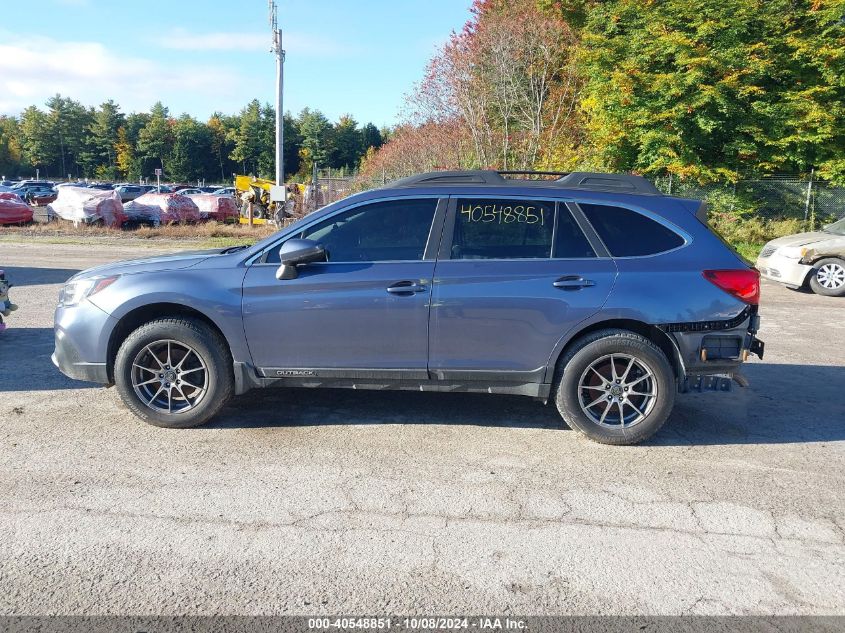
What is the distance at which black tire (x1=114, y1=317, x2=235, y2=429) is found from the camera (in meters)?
4.91

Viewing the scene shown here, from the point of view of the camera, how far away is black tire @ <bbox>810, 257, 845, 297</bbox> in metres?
12.3

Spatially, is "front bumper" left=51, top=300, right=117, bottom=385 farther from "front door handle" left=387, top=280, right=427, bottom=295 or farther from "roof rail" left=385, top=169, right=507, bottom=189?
"roof rail" left=385, top=169, right=507, bottom=189

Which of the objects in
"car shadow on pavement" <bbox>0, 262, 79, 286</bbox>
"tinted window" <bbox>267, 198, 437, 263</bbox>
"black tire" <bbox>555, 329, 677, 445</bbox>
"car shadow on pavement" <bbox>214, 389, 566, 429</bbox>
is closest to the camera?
"black tire" <bbox>555, 329, 677, 445</bbox>

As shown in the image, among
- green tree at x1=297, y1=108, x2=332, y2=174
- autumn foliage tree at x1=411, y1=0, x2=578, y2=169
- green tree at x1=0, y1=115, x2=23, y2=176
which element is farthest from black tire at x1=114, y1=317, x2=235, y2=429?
green tree at x1=0, y1=115, x2=23, y2=176

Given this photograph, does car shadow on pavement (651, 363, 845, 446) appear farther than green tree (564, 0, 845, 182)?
No

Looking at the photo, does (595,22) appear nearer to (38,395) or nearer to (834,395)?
(834,395)

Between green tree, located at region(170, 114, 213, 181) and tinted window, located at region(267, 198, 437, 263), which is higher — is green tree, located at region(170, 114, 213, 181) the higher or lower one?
the higher one

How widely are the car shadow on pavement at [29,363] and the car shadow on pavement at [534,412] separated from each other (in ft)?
6.02

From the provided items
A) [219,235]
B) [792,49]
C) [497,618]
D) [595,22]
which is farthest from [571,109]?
[497,618]

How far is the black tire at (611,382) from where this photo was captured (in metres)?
4.73

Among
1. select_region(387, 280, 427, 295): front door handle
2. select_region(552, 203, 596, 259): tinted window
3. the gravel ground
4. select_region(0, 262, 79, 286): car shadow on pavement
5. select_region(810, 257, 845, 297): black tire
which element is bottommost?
the gravel ground

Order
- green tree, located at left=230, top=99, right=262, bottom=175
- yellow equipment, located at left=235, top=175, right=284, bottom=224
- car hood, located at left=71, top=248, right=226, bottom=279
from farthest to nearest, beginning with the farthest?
green tree, located at left=230, top=99, right=262, bottom=175 < yellow equipment, located at left=235, top=175, right=284, bottom=224 < car hood, located at left=71, top=248, right=226, bottom=279

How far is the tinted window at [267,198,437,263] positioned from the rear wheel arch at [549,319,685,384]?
4.31 ft

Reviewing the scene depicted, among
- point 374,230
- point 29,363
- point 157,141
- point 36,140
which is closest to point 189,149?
point 157,141
